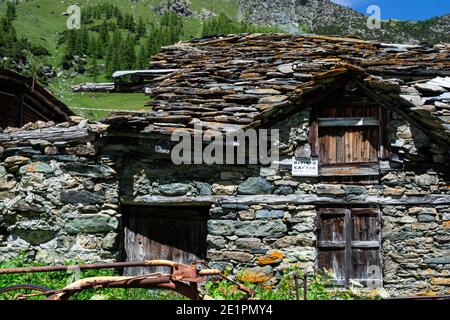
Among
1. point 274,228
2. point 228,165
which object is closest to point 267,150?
point 228,165

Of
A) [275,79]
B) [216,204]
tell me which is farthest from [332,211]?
[275,79]

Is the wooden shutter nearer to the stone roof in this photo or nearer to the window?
the window

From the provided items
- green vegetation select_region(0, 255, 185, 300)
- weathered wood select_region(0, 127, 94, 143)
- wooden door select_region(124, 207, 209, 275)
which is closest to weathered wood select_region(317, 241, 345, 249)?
wooden door select_region(124, 207, 209, 275)

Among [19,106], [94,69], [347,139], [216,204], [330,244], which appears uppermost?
[94,69]

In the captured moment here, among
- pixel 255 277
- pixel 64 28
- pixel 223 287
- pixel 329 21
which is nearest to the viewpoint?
pixel 223 287

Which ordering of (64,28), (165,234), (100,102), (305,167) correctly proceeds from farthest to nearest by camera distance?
(64,28)
(100,102)
(165,234)
(305,167)

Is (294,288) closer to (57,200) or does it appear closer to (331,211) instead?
(331,211)

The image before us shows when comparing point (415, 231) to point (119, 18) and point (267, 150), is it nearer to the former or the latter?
point (267, 150)

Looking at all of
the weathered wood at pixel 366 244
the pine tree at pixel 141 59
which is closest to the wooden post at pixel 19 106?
the weathered wood at pixel 366 244

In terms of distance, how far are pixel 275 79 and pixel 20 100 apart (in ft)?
23.6

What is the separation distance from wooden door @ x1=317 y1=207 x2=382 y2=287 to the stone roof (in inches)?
66.6

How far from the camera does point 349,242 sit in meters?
7.51

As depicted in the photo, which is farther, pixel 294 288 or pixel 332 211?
pixel 332 211

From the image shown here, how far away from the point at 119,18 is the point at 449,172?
104m
